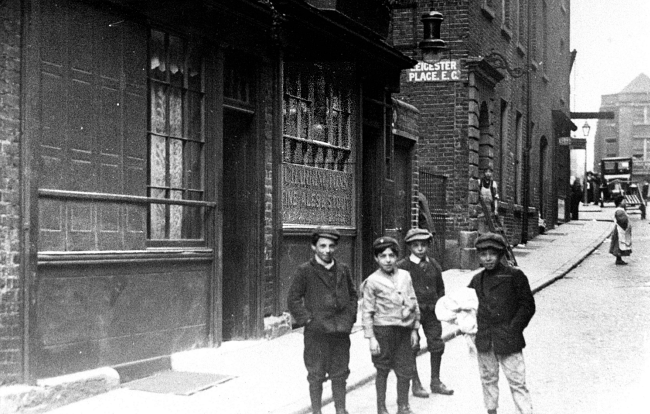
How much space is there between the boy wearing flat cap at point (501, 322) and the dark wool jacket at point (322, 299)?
106cm

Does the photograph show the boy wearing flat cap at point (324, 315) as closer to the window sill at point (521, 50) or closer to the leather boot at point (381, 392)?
the leather boot at point (381, 392)

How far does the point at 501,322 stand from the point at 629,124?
74.1 m

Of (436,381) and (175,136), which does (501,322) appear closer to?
(436,381)

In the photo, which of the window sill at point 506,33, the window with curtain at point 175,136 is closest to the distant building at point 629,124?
the window sill at point 506,33

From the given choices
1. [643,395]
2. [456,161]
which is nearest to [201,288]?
[643,395]

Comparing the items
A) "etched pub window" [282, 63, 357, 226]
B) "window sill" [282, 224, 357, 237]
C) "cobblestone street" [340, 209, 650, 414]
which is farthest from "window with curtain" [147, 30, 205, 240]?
"cobblestone street" [340, 209, 650, 414]

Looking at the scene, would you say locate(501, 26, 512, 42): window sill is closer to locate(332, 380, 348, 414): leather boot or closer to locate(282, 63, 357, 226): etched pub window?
locate(282, 63, 357, 226): etched pub window

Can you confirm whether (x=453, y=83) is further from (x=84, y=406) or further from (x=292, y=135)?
(x=84, y=406)

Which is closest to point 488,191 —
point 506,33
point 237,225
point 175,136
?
point 506,33

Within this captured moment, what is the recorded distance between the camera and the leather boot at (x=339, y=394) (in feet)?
24.6

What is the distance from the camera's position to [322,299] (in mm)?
7539

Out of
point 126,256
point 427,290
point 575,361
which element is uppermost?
point 126,256

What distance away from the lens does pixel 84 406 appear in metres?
7.56

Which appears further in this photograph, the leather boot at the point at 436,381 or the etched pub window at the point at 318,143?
the etched pub window at the point at 318,143
